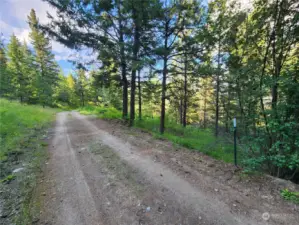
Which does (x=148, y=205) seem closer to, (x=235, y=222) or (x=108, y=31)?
(x=235, y=222)

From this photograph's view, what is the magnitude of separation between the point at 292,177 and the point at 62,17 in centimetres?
1059

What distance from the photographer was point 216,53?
8078 millimetres

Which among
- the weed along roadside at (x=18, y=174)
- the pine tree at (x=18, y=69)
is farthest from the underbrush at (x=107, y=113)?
the pine tree at (x=18, y=69)

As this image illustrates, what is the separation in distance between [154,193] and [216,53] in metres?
8.38

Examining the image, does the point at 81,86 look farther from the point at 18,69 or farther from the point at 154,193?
the point at 154,193

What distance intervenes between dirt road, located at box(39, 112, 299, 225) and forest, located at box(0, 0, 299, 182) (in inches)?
35.6

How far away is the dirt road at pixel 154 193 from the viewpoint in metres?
1.85

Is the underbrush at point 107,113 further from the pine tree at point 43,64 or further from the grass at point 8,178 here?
the pine tree at point 43,64

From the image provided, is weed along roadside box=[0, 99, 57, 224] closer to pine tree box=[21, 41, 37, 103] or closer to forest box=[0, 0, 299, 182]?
forest box=[0, 0, 299, 182]

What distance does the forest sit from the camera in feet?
10.7

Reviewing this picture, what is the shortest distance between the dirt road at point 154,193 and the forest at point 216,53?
35.6 inches

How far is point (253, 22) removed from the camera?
3908mm

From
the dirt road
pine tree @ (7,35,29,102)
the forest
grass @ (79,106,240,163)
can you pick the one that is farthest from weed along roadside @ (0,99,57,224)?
pine tree @ (7,35,29,102)

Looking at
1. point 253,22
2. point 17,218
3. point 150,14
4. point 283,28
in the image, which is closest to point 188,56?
point 150,14
